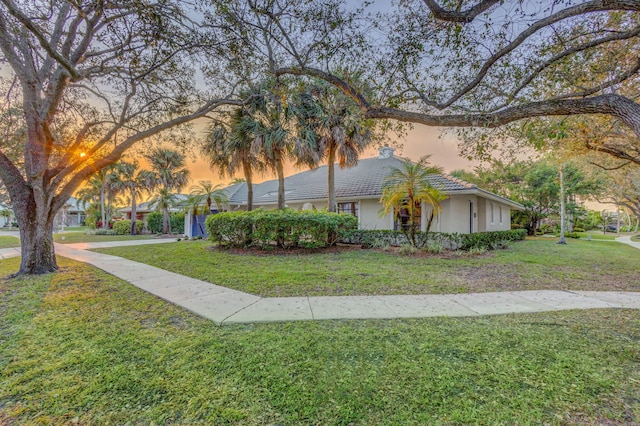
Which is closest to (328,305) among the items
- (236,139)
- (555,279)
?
(555,279)

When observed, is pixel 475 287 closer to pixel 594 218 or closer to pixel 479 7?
pixel 479 7

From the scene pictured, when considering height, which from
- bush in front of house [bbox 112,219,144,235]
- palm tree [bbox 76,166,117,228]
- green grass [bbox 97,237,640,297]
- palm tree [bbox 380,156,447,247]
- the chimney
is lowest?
green grass [bbox 97,237,640,297]

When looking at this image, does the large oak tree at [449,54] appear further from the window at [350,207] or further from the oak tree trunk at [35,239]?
the window at [350,207]

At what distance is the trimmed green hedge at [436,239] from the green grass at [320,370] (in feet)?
24.7

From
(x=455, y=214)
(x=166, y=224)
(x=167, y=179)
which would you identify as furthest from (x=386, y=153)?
(x=166, y=224)

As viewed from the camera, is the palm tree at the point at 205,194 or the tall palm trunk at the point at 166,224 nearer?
the palm tree at the point at 205,194

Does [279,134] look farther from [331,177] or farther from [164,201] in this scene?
[164,201]

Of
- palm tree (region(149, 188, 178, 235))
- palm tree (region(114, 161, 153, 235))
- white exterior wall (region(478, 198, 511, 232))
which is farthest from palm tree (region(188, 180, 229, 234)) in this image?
white exterior wall (region(478, 198, 511, 232))

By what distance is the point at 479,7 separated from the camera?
4531 mm

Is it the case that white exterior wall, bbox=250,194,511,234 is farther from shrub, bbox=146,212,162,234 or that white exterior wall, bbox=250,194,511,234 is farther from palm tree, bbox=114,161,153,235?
palm tree, bbox=114,161,153,235

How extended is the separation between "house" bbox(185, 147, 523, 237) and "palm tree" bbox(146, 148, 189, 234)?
4.29 meters

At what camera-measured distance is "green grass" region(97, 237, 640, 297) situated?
6.16 metres

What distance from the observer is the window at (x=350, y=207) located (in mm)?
16578

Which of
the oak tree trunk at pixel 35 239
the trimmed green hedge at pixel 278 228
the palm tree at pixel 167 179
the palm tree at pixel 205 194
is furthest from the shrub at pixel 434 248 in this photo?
the palm tree at pixel 167 179
